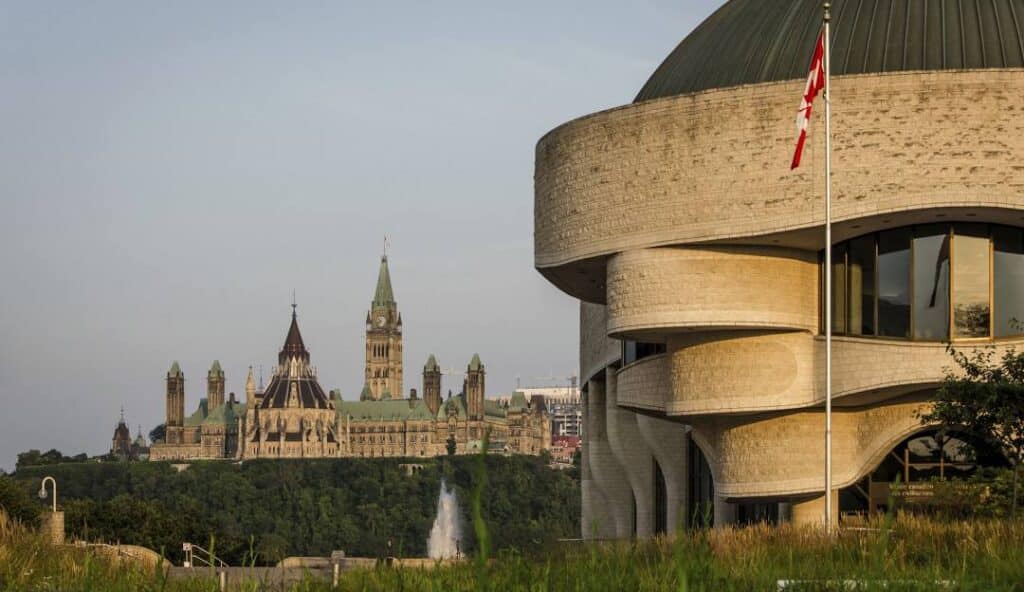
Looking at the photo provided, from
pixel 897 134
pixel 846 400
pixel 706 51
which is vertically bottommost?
pixel 846 400

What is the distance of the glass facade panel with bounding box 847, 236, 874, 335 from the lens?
1439 inches

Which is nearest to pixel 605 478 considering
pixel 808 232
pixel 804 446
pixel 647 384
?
pixel 647 384

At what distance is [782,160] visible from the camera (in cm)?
3478

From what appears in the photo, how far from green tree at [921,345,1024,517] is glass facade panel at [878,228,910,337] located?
12.6 ft

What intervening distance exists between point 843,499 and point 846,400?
2.87 metres

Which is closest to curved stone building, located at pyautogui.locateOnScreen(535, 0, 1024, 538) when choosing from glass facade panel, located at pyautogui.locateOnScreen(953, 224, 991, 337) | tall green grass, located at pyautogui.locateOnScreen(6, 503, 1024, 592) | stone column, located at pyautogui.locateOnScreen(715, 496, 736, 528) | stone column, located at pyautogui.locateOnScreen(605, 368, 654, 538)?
glass facade panel, located at pyautogui.locateOnScreen(953, 224, 991, 337)

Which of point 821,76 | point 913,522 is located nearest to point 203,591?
point 913,522

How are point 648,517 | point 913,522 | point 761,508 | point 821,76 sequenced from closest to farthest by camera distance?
1. point 913,522
2. point 821,76
3. point 761,508
4. point 648,517

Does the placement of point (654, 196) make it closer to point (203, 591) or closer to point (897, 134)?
point (897, 134)

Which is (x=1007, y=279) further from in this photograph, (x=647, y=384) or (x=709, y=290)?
(x=647, y=384)

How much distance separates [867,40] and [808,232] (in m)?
5.56

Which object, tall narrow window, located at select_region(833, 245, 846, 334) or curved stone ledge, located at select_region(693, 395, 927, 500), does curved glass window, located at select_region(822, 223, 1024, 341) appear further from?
curved stone ledge, located at select_region(693, 395, 927, 500)

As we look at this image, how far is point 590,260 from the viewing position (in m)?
38.3

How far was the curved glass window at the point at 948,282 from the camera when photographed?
115 feet
